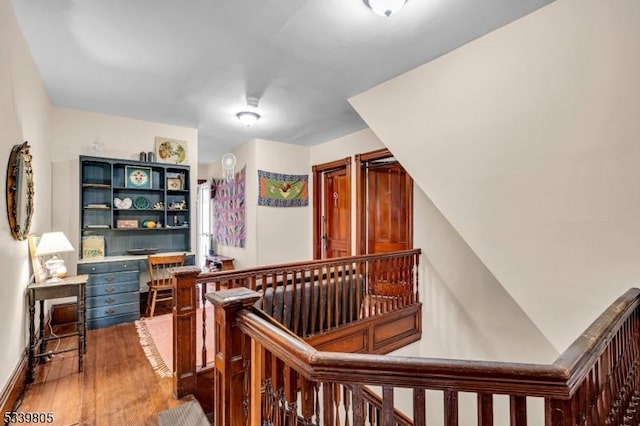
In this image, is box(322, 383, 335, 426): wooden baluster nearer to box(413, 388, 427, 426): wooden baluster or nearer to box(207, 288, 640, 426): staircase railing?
box(207, 288, 640, 426): staircase railing

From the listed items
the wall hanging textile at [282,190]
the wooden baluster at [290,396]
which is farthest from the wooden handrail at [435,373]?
the wall hanging textile at [282,190]

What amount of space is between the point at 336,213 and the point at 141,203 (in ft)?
10.1

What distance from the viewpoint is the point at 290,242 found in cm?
548

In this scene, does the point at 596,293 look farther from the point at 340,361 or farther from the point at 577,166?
the point at 340,361

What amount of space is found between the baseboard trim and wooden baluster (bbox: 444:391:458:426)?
8.54ft

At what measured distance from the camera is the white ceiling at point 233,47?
2027mm

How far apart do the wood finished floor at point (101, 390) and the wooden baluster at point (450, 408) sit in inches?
76.6

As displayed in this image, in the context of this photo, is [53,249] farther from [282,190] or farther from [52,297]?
[282,190]

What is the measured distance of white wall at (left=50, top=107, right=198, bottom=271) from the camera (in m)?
3.73

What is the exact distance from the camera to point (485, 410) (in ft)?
2.55

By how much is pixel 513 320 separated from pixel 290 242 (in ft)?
11.6

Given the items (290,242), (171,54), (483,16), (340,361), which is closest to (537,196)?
(483,16)

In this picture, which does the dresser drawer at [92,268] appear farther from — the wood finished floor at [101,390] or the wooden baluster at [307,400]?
the wooden baluster at [307,400]

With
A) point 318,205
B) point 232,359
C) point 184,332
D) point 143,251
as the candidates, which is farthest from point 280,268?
point 318,205
